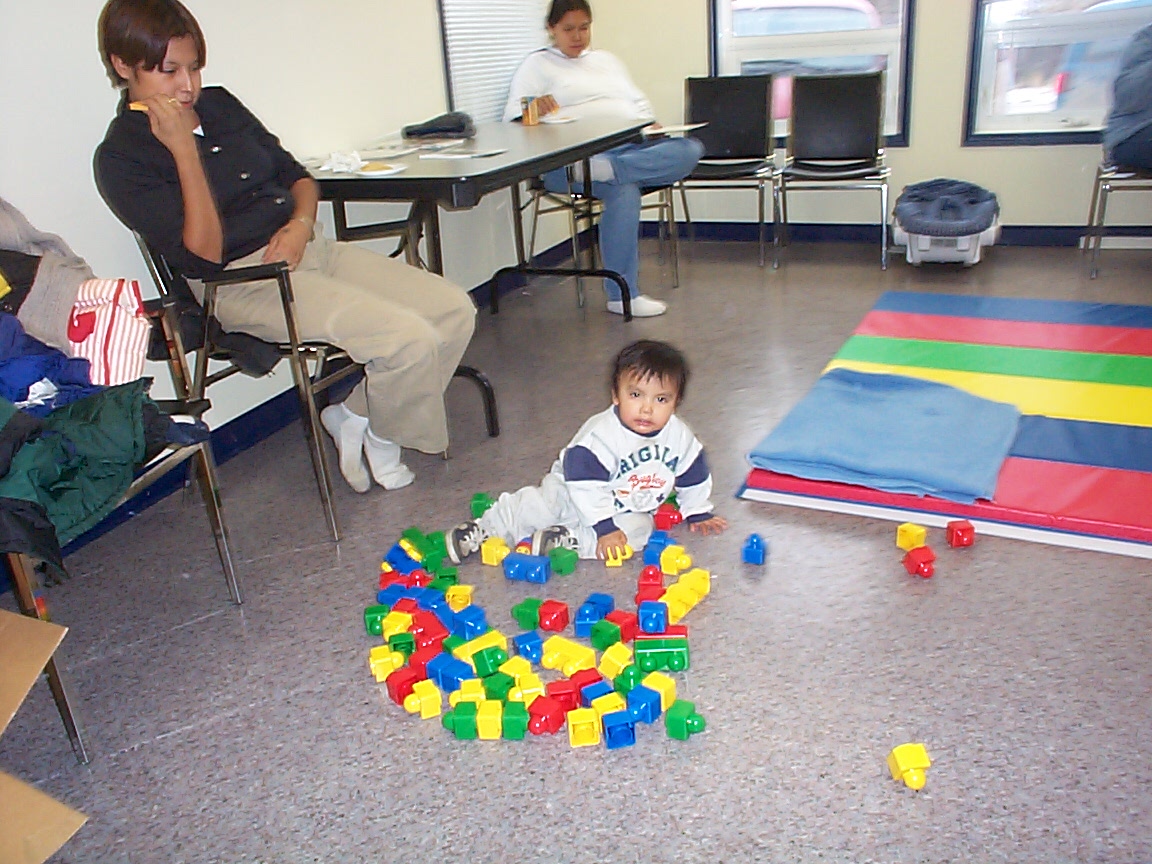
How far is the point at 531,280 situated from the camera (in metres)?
4.91

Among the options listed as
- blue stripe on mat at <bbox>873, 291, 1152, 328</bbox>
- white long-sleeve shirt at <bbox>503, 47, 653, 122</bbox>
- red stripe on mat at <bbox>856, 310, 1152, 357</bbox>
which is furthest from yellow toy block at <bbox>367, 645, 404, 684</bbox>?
white long-sleeve shirt at <bbox>503, 47, 653, 122</bbox>

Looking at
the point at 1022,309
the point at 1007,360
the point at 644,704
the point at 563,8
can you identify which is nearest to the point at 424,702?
the point at 644,704

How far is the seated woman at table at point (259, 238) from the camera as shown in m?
2.20

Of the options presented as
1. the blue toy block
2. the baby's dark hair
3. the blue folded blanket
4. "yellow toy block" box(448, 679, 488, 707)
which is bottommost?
"yellow toy block" box(448, 679, 488, 707)

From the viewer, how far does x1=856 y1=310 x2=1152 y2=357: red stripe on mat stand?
11.0 ft

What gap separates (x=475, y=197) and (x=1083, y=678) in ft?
6.02

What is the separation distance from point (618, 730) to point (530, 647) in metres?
0.30

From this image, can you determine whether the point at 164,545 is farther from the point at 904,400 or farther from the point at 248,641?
the point at 904,400

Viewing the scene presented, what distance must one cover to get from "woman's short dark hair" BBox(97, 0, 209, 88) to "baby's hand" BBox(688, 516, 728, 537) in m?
1.63

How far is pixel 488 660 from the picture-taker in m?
1.82

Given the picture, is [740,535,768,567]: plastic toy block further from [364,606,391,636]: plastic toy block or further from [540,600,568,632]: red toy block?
[364,606,391,636]: plastic toy block

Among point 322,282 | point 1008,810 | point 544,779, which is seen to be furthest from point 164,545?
point 1008,810

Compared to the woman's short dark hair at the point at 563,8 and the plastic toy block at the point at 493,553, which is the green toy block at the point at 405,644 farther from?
the woman's short dark hair at the point at 563,8

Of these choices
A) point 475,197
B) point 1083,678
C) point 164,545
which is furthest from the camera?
point 475,197
